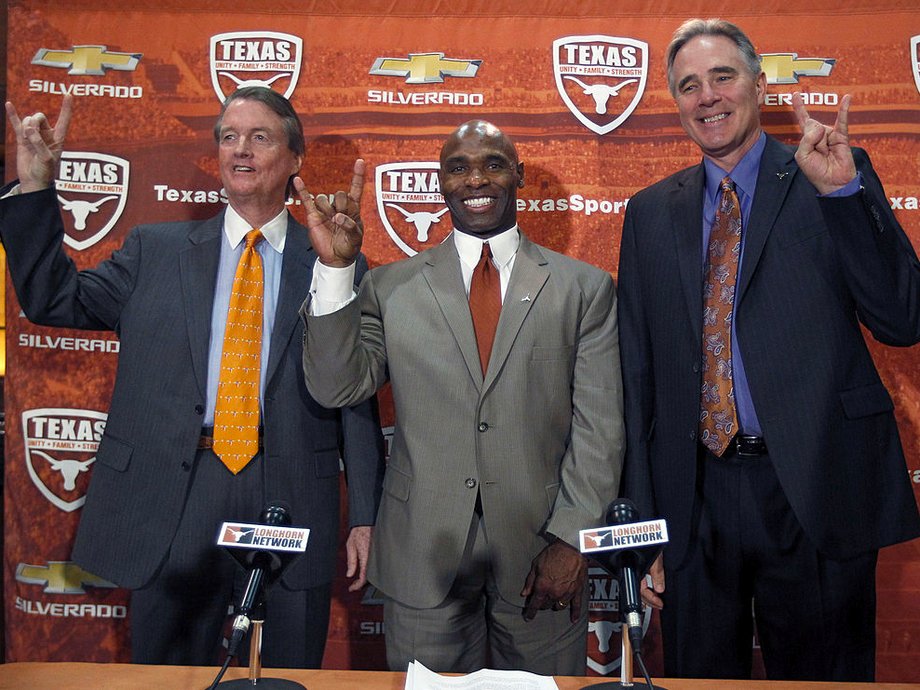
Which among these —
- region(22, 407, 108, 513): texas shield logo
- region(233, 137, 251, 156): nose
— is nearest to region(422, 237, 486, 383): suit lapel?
region(233, 137, 251, 156): nose

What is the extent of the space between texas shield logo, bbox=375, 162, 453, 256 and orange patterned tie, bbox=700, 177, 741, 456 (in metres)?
1.09

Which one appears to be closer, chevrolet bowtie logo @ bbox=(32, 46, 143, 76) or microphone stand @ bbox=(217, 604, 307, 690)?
microphone stand @ bbox=(217, 604, 307, 690)

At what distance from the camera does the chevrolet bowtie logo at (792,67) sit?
292 cm

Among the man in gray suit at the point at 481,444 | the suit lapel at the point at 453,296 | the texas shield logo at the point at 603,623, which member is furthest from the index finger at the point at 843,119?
the texas shield logo at the point at 603,623

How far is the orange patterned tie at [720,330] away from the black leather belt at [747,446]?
0.03 m

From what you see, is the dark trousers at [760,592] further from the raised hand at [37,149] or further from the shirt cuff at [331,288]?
the raised hand at [37,149]

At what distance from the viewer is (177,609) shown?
227 centimetres

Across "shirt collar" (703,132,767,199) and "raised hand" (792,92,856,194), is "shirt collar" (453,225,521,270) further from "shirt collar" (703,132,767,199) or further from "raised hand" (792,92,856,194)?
"raised hand" (792,92,856,194)

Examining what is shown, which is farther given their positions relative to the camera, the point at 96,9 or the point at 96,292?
the point at 96,9

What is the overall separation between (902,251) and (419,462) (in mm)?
1226

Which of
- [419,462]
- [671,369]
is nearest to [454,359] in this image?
[419,462]

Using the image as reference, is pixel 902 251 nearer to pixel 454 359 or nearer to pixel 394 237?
pixel 454 359

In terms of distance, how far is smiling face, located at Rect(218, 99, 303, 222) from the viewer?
2365 mm

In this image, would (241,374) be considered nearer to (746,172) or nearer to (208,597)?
(208,597)
